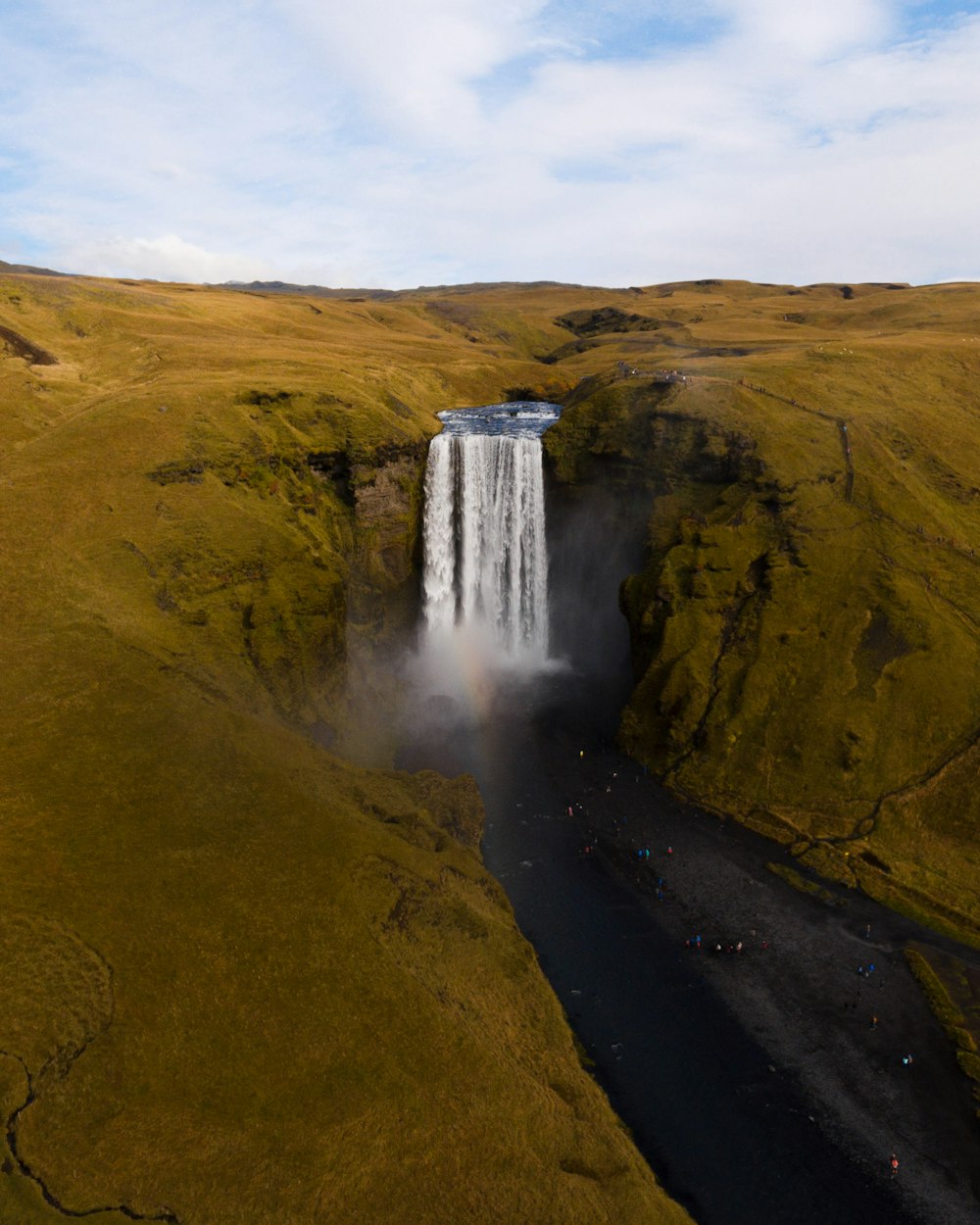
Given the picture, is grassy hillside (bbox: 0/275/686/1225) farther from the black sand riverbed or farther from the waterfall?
the waterfall

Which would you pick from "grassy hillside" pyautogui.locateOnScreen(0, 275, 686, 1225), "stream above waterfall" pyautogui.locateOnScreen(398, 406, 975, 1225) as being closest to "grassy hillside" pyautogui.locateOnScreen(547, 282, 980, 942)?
"stream above waterfall" pyautogui.locateOnScreen(398, 406, 975, 1225)

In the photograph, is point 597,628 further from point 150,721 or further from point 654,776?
point 150,721

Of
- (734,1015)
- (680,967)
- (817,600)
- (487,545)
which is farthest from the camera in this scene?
(487,545)

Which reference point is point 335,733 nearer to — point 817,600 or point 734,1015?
point 734,1015

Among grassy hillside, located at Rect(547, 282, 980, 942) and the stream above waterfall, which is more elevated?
grassy hillside, located at Rect(547, 282, 980, 942)

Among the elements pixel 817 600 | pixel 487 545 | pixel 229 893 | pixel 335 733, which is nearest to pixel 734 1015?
pixel 229 893

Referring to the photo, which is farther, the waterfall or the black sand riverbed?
the waterfall

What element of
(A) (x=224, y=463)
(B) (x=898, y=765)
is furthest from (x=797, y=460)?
(A) (x=224, y=463)

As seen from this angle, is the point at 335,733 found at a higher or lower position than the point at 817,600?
lower
